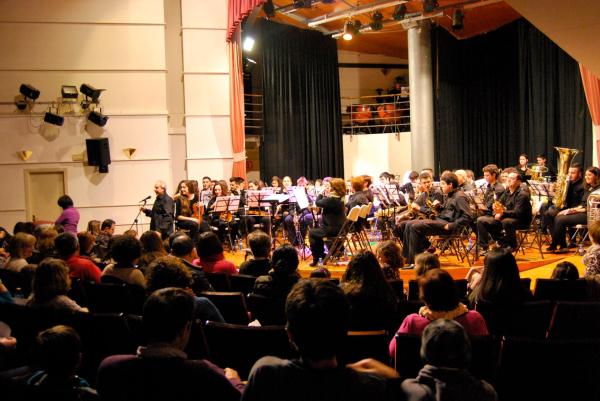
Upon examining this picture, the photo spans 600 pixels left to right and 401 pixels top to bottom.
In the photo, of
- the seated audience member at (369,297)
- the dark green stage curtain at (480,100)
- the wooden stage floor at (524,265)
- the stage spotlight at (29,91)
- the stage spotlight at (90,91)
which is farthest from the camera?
the dark green stage curtain at (480,100)

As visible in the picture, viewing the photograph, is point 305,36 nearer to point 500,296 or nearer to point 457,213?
point 457,213

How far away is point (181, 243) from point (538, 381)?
312 cm

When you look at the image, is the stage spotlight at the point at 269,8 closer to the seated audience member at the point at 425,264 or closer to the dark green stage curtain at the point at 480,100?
the dark green stage curtain at the point at 480,100

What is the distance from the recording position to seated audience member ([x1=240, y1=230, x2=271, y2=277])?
5.19 m

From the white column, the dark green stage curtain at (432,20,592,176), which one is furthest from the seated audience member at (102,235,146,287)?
the dark green stage curtain at (432,20,592,176)

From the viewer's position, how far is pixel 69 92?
12.2 meters

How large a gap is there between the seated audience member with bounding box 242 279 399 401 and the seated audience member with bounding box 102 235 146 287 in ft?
9.30

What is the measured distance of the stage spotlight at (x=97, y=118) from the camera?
1239 cm

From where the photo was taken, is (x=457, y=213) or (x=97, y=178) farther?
(x=97, y=178)

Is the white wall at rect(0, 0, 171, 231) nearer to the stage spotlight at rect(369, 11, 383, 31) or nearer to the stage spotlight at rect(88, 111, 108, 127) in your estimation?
the stage spotlight at rect(88, 111, 108, 127)

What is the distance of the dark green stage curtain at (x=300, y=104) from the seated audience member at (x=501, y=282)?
12.6 metres

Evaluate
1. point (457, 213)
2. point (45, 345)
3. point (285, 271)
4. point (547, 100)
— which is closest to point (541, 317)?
point (285, 271)

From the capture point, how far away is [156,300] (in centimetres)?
233

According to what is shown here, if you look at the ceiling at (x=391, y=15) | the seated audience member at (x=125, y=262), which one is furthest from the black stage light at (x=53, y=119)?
the seated audience member at (x=125, y=262)
